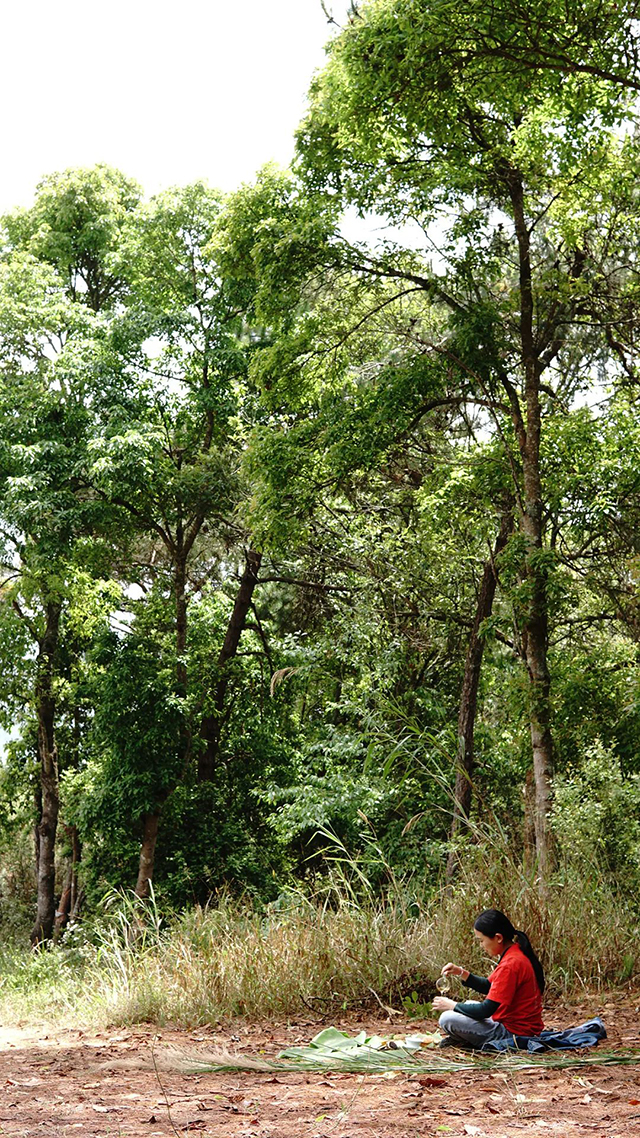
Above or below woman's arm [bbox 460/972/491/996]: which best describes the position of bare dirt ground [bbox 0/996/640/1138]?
below

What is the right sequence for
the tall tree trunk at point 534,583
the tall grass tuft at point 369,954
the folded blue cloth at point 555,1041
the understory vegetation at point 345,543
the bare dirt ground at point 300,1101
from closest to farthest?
the bare dirt ground at point 300,1101
the folded blue cloth at point 555,1041
the tall grass tuft at point 369,954
the understory vegetation at point 345,543
the tall tree trunk at point 534,583

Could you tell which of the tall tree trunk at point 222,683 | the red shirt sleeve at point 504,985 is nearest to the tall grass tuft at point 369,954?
the red shirt sleeve at point 504,985

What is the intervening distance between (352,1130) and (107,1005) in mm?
4054

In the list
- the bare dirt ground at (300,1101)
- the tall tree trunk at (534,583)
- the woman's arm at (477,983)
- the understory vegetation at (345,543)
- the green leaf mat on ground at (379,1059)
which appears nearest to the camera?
the bare dirt ground at (300,1101)

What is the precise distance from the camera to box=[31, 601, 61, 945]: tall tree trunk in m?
21.3

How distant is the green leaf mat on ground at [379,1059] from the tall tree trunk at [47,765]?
16.5m

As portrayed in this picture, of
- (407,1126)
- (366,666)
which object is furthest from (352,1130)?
(366,666)

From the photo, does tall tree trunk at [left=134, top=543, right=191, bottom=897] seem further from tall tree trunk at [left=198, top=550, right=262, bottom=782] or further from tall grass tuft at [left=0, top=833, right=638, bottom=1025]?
tall grass tuft at [left=0, top=833, right=638, bottom=1025]

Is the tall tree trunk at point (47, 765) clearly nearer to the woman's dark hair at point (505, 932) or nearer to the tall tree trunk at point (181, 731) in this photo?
the tall tree trunk at point (181, 731)

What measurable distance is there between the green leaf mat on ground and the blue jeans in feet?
0.30

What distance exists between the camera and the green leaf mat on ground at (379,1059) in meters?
4.93

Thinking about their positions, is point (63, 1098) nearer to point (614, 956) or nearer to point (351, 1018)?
point (351, 1018)

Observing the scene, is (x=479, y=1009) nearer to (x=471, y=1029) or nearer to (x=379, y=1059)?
(x=471, y=1029)

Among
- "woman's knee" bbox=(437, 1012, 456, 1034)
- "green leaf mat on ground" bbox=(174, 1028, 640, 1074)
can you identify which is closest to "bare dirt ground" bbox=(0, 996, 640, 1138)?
"green leaf mat on ground" bbox=(174, 1028, 640, 1074)
